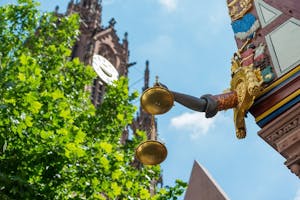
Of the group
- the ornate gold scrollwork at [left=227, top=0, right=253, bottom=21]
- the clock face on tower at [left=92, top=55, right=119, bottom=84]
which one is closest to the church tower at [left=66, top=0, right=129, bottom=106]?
the clock face on tower at [left=92, top=55, right=119, bottom=84]

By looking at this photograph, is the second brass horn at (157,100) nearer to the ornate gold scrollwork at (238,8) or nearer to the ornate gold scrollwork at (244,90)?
the ornate gold scrollwork at (244,90)

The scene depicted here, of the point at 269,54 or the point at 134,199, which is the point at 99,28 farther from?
the point at 269,54

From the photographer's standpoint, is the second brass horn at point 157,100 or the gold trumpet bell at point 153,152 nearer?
the second brass horn at point 157,100

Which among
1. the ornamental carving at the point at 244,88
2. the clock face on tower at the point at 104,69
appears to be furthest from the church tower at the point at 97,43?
the ornamental carving at the point at 244,88

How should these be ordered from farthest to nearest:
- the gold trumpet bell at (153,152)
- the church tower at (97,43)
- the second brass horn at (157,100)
→ the church tower at (97,43) → the gold trumpet bell at (153,152) → the second brass horn at (157,100)

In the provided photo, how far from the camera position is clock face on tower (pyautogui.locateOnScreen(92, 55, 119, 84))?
49.2m

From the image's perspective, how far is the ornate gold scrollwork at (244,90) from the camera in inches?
230

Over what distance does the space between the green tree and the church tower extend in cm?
3076

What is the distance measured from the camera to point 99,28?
54.6 metres

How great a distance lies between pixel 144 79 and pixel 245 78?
50.4 meters

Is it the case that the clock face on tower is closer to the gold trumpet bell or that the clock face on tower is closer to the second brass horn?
the gold trumpet bell

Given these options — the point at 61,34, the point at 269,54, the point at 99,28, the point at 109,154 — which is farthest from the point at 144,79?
the point at 269,54

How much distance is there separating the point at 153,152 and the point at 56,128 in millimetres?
5892

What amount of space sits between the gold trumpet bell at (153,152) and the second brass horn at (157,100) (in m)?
0.48
